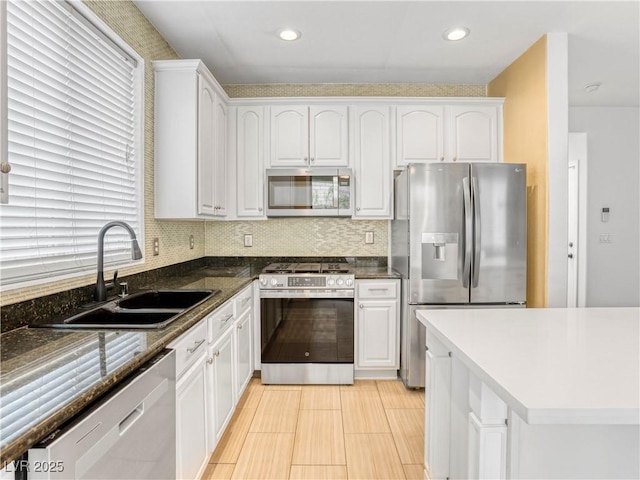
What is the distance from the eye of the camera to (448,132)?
129 inches

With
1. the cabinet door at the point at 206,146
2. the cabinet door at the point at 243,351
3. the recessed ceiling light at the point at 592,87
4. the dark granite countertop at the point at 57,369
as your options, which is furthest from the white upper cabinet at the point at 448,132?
the dark granite countertop at the point at 57,369

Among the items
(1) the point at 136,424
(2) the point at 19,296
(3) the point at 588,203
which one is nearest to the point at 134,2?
(2) the point at 19,296

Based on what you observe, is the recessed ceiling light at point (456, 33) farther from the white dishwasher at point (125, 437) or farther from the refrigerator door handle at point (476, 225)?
the white dishwasher at point (125, 437)

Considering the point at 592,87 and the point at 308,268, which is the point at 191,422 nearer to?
the point at 308,268

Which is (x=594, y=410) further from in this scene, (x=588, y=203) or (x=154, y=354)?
(x=588, y=203)

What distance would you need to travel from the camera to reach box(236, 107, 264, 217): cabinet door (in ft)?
10.7

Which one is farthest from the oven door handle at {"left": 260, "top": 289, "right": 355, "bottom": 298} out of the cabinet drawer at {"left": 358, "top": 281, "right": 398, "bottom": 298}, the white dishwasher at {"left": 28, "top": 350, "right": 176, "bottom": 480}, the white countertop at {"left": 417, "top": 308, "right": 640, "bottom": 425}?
the white dishwasher at {"left": 28, "top": 350, "right": 176, "bottom": 480}

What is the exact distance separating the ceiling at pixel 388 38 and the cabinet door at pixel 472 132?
347mm

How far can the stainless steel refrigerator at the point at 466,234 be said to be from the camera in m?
2.70

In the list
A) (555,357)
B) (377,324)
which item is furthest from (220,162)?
(555,357)

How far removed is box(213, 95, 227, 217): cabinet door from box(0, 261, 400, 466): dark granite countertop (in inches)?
57.1

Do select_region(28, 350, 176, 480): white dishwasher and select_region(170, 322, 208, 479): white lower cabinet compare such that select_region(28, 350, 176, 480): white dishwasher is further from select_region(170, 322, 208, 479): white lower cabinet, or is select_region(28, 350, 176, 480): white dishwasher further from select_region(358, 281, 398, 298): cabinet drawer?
select_region(358, 281, 398, 298): cabinet drawer

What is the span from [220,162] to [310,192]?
79 cm

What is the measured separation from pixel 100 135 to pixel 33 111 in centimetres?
48
